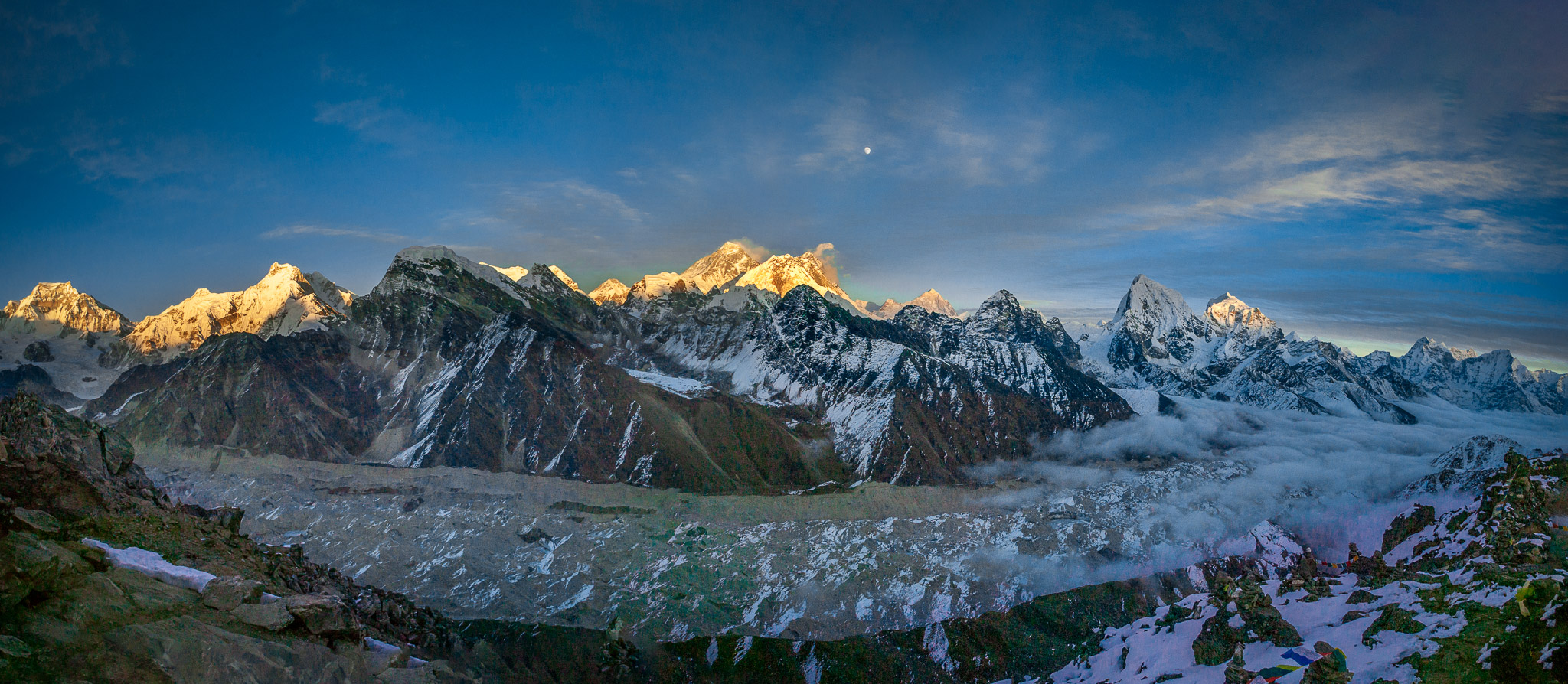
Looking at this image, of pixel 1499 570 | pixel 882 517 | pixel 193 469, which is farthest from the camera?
pixel 882 517

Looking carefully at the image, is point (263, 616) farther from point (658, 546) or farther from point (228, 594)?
point (658, 546)

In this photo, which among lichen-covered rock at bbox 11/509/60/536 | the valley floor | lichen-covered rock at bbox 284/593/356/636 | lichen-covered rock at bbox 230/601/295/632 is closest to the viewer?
lichen-covered rock at bbox 11/509/60/536

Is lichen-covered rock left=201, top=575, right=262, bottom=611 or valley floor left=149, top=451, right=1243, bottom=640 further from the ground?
lichen-covered rock left=201, top=575, right=262, bottom=611

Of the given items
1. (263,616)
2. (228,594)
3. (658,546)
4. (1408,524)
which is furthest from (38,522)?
(1408,524)

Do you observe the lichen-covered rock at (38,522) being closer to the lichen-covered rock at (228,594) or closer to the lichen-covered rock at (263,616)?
the lichen-covered rock at (228,594)

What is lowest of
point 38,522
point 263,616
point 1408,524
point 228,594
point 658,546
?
point 658,546

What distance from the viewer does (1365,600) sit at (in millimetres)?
38000

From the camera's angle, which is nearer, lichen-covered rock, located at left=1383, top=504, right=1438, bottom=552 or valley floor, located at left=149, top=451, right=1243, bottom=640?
lichen-covered rock, located at left=1383, top=504, right=1438, bottom=552

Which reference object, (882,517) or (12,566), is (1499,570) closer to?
(12,566)

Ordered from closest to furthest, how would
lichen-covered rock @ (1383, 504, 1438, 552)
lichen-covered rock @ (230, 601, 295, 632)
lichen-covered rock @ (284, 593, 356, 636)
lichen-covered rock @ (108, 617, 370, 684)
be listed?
lichen-covered rock @ (108, 617, 370, 684) → lichen-covered rock @ (230, 601, 295, 632) → lichen-covered rock @ (284, 593, 356, 636) → lichen-covered rock @ (1383, 504, 1438, 552)

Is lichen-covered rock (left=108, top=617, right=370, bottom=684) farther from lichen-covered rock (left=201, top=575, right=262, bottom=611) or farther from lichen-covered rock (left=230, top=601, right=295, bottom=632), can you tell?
lichen-covered rock (left=201, top=575, right=262, bottom=611)

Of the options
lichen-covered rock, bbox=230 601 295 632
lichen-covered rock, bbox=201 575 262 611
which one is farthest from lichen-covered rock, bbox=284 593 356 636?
lichen-covered rock, bbox=201 575 262 611

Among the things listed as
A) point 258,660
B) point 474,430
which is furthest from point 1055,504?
point 258,660

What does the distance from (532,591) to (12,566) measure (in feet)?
432
